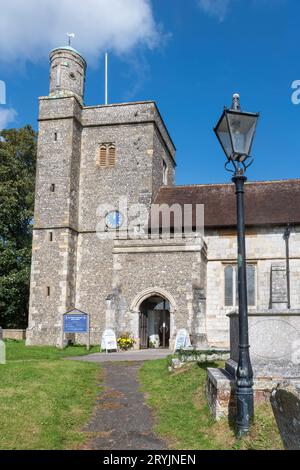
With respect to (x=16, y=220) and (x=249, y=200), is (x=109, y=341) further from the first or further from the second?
(x=16, y=220)

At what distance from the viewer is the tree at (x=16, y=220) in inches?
1194

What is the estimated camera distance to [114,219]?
2561 cm

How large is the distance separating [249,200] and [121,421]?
19.2 m

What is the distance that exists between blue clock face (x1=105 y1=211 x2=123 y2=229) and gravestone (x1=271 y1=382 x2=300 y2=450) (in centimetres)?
2217

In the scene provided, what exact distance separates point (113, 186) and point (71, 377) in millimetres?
16183

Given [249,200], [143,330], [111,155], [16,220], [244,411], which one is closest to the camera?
[244,411]

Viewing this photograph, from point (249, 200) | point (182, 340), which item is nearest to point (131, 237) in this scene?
point (249, 200)

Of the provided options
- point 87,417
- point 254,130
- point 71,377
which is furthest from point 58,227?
point 254,130

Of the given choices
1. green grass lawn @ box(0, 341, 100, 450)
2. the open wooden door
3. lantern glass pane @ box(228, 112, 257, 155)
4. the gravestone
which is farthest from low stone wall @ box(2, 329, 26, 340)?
the gravestone

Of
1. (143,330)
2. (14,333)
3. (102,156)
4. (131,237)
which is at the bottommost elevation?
(14,333)

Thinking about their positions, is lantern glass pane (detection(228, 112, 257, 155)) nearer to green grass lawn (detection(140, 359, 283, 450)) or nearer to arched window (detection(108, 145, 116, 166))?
green grass lawn (detection(140, 359, 283, 450))

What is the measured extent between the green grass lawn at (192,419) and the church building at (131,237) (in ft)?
29.6
